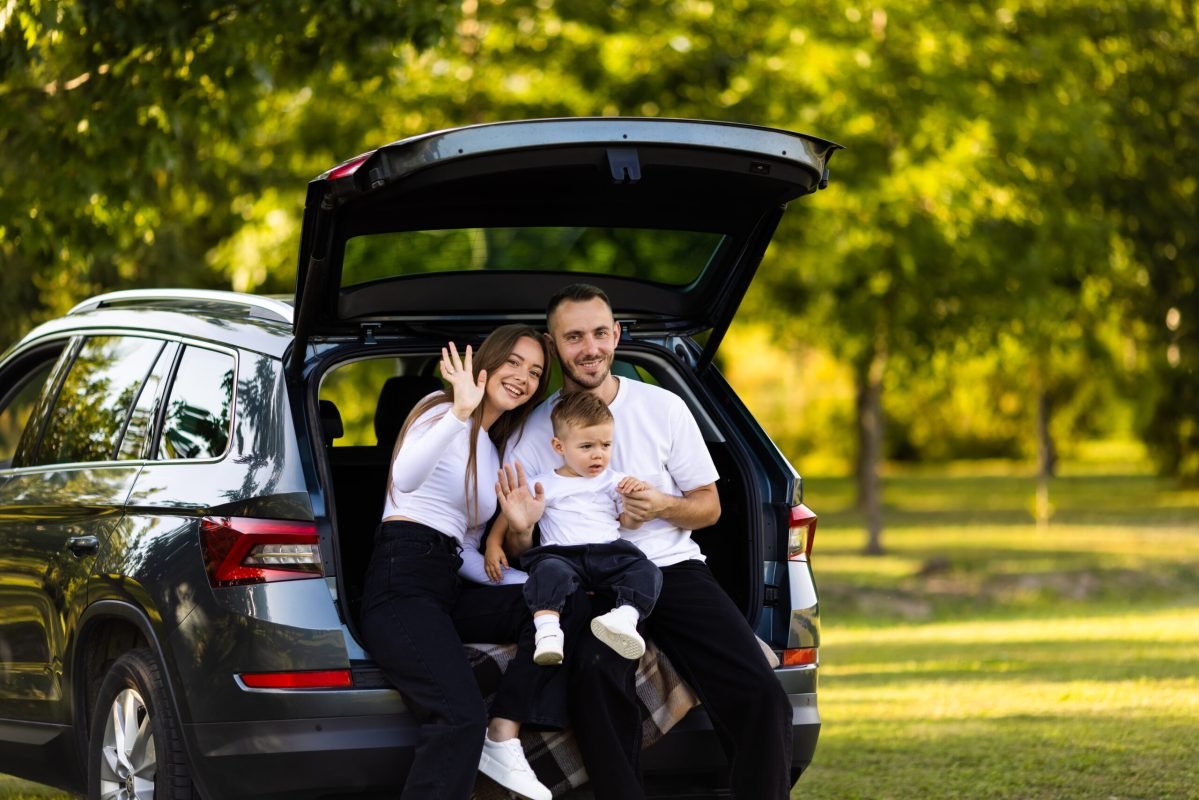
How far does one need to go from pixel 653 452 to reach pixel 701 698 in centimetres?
82

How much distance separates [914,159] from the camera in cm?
1933

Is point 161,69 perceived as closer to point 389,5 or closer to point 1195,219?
point 389,5

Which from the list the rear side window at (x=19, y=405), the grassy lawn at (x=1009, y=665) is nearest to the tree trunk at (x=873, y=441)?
the grassy lawn at (x=1009, y=665)

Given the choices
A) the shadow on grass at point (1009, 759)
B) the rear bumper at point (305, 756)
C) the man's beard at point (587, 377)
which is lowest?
the shadow on grass at point (1009, 759)

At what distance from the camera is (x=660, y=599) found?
5.62 meters

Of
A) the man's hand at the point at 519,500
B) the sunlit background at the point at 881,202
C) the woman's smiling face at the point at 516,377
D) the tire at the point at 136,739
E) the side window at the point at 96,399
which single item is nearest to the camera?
the tire at the point at 136,739

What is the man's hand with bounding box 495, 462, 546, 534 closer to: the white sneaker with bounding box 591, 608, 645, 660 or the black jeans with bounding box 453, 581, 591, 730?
the black jeans with bounding box 453, 581, 591, 730

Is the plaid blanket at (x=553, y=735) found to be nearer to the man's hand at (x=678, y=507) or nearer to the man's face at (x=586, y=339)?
the man's hand at (x=678, y=507)

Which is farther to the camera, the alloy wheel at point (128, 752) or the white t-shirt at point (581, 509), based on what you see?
the white t-shirt at point (581, 509)

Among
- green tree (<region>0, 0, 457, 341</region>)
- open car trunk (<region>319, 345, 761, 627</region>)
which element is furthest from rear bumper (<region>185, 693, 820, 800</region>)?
green tree (<region>0, 0, 457, 341</region>)

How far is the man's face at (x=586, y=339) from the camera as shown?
5.89 meters

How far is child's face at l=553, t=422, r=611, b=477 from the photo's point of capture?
5.66m

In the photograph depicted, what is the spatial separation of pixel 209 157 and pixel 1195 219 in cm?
1211

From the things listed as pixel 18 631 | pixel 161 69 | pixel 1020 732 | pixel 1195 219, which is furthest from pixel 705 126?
pixel 1195 219
